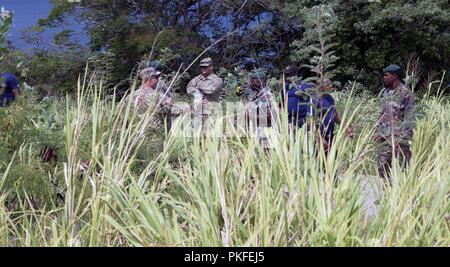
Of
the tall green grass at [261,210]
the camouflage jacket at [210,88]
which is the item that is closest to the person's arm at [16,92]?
the tall green grass at [261,210]

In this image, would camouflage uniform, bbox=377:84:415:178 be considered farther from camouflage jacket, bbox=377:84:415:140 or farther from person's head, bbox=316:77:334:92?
person's head, bbox=316:77:334:92

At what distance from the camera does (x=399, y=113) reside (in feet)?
17.7

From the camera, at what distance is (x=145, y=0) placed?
22344mm

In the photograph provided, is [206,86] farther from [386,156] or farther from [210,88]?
[386,156]

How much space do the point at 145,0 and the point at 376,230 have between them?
20.3m

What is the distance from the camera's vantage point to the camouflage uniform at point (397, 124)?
15.5 ft

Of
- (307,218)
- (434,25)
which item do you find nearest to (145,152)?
(307,218)

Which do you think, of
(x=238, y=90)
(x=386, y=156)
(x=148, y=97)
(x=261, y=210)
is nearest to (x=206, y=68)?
(x=238, y=90)

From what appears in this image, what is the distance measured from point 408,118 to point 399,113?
0.24m

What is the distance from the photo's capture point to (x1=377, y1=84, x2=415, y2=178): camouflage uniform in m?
4.74

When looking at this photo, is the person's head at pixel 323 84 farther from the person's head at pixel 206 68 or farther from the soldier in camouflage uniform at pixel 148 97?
the person's head at pixel 206 68

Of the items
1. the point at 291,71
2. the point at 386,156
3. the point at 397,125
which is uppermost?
the point at 291,71

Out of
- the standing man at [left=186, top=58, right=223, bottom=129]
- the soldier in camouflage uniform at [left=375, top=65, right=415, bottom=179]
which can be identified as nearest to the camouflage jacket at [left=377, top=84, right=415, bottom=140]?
the soldier in camouflage uniform at [left=375, top=65, right=415, bottom=179]
